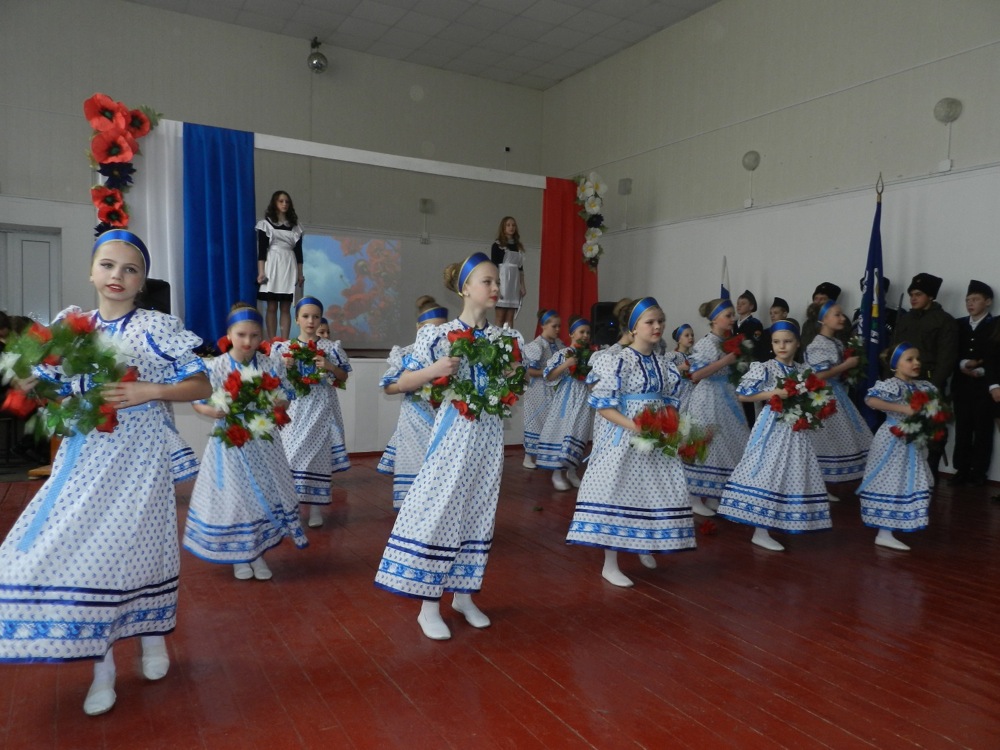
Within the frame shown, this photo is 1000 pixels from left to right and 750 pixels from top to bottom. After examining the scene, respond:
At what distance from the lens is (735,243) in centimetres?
995

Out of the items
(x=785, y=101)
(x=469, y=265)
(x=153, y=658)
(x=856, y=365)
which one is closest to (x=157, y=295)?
(x=469, y=265)

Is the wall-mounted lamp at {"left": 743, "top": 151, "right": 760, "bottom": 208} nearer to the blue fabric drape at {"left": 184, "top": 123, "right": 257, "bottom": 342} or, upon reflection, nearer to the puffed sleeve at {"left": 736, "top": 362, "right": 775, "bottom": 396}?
the puffed sleeve at {"left": 736, "top": 362, "right": 775, "bottom": 396}

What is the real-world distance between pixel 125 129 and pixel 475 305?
538 cm

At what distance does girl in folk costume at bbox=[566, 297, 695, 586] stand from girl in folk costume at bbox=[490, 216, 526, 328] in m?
5.27

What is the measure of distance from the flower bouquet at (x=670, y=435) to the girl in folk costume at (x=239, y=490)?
197 centimetres

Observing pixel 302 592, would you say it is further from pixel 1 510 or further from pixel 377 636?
pixel 1 510

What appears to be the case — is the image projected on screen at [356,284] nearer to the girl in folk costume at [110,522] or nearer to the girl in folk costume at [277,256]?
the girl in folk costume at [277,256]

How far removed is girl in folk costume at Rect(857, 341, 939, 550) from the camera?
5.00m

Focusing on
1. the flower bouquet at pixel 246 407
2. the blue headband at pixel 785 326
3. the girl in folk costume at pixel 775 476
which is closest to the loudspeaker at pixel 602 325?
the blue headband at pixel 785 326

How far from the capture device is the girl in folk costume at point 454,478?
3.23 meters

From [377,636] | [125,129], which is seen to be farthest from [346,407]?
[377,636]

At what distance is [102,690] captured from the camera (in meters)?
2.62

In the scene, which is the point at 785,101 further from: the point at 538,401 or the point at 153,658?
the point at 153,658

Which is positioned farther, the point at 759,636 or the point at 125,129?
the point at 125,129
